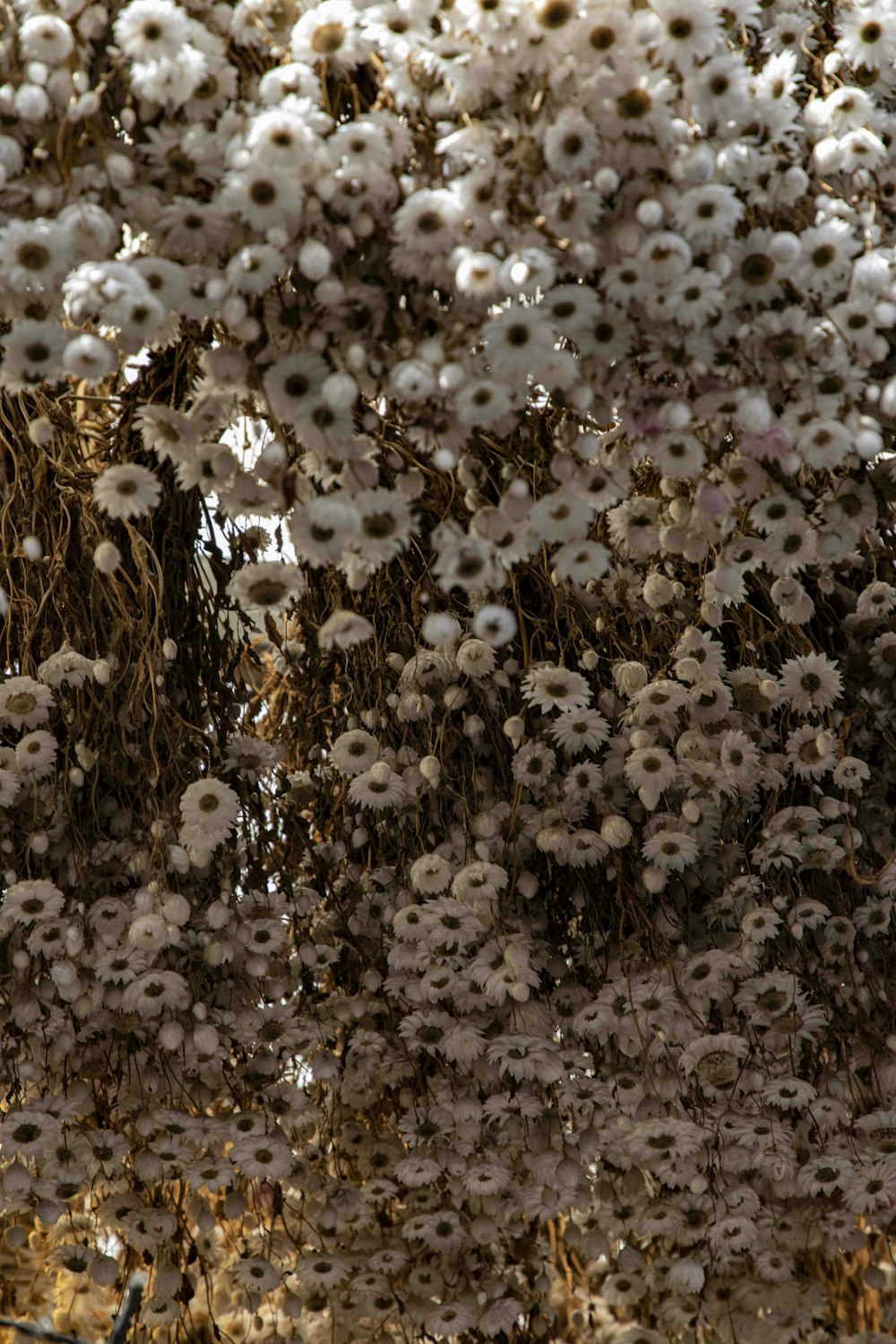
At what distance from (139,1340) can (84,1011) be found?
41 centimetres

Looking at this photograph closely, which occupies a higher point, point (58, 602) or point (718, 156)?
point (718, 156)

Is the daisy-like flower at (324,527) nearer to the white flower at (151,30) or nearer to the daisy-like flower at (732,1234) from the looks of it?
the white flower at (151,30)

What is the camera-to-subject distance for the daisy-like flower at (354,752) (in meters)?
1.61

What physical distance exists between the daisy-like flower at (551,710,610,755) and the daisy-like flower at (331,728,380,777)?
22 cm

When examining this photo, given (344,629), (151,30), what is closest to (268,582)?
(344,629)

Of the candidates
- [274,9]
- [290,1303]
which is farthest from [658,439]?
[290,1303]

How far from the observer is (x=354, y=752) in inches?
63.7

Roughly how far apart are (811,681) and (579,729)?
0.27 meters

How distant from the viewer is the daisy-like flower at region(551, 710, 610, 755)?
1.59m

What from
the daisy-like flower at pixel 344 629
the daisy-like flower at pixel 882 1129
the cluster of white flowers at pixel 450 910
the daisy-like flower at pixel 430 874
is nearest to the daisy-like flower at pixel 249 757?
the cluster of white flowers at pixel 450 910

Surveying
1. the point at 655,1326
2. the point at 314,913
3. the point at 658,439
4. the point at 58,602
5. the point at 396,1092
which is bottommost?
the point at 655,1326

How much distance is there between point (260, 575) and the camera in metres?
1.07

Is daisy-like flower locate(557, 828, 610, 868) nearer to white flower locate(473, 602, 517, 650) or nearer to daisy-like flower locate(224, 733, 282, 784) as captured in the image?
daisy-like flower locate(224, 733, 282, 784)

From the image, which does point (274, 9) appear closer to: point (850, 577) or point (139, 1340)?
point (850, 577)
